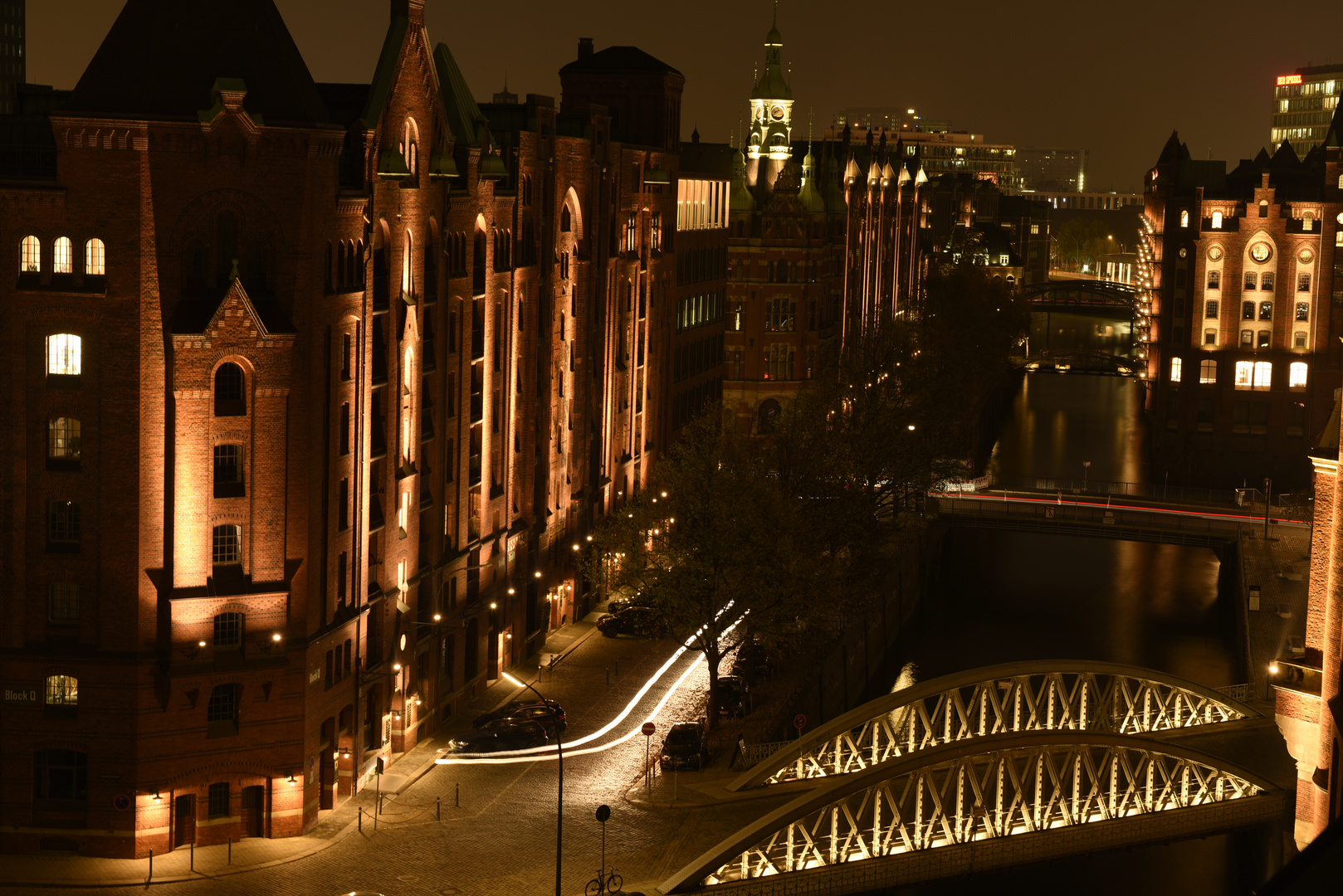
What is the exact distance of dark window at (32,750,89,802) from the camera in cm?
4981

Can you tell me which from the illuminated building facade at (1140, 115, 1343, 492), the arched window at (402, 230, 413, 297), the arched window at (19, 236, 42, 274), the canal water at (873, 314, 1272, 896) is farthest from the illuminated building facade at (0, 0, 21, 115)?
the arched window at (19, 236, 42, 274)

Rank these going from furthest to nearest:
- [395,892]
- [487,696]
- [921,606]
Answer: [921,606] → [487,696] → [395,892]

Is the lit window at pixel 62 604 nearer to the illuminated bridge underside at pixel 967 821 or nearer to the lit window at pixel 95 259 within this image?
the lit window at pixel 95 259

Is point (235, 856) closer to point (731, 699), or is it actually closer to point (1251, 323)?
point (731, 699)

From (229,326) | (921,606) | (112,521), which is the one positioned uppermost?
(229,326)

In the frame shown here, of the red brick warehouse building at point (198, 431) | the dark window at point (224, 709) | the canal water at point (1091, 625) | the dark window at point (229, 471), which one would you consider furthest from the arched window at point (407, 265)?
the canal water at point (1091, 625)

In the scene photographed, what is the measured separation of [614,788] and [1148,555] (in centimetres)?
6790

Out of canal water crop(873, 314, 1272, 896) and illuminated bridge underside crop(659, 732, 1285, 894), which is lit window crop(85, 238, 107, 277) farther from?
canal water crop(873, 314, 1272, 896)

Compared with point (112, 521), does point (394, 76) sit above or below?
above

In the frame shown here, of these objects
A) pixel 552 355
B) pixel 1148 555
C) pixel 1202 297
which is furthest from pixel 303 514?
pixel 1202 297

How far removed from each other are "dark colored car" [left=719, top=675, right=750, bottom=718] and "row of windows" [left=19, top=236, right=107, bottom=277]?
29646mm

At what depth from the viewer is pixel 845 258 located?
132 meters

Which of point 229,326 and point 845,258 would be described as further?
point 845,258

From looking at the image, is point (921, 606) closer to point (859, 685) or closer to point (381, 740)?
point (859, 685)
